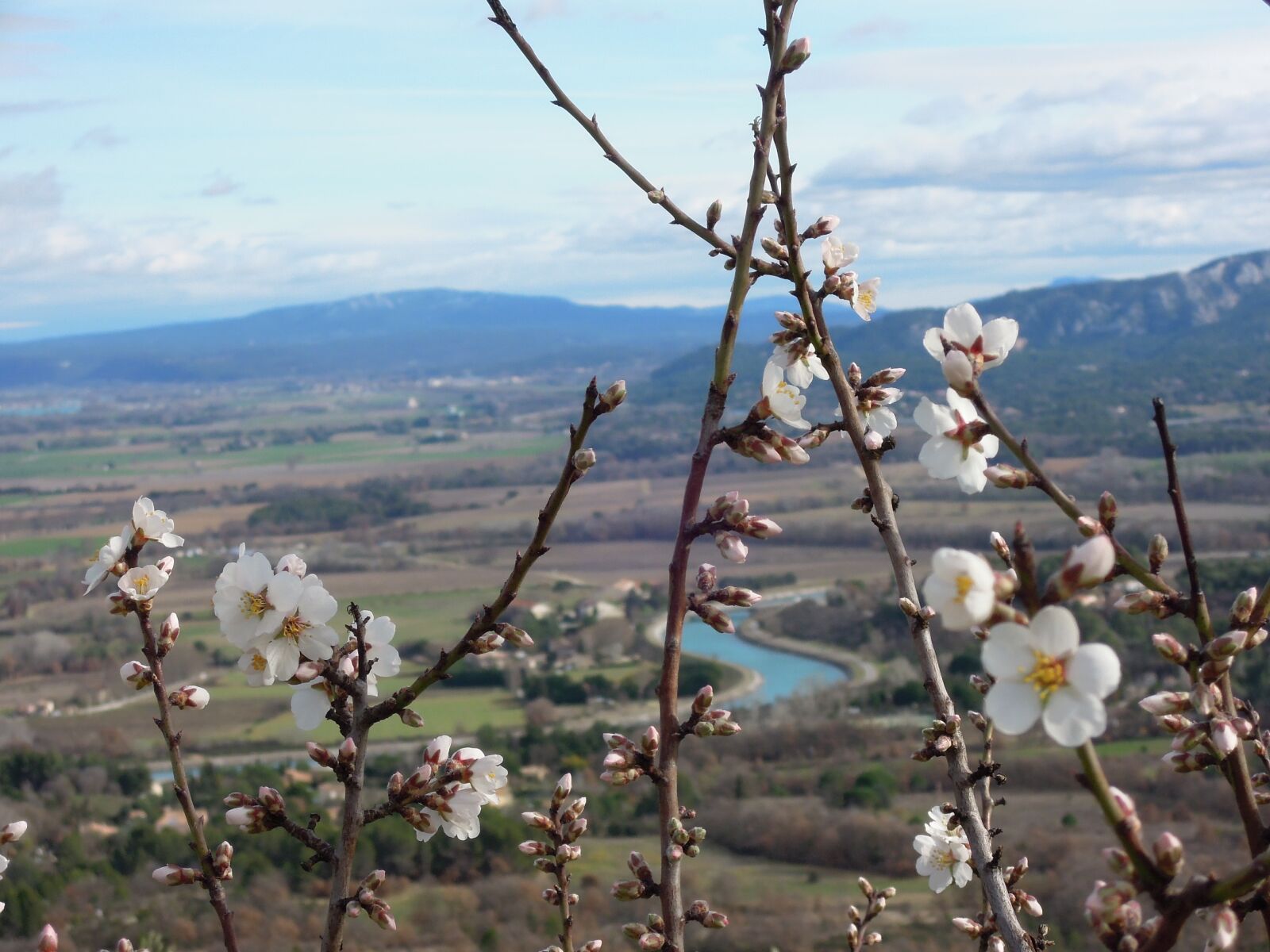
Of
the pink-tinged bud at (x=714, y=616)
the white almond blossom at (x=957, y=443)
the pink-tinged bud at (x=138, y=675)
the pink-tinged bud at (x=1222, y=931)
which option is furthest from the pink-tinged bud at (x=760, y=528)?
the pink-tinged bud at (x=138, y=675)

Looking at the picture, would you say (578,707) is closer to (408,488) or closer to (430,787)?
(430,787)

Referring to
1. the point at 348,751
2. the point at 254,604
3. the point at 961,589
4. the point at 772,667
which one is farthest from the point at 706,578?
the point at 772,667

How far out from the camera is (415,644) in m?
39.3

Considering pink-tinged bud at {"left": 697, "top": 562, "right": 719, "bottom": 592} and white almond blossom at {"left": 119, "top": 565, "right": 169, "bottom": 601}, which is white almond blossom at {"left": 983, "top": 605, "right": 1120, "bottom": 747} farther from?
white almond blossom at {"left": 119, "top": 565, "right": 169, "bottom": 601}

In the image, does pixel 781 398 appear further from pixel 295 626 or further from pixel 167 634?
pixel 167 634

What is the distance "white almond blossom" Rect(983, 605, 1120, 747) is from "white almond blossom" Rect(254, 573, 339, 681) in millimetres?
1199

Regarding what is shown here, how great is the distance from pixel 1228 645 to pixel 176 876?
5.96ft

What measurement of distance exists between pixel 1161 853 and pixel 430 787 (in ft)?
4.13

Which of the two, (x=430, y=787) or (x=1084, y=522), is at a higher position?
(x=1084, y=522)

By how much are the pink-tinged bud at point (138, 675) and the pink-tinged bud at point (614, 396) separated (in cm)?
116

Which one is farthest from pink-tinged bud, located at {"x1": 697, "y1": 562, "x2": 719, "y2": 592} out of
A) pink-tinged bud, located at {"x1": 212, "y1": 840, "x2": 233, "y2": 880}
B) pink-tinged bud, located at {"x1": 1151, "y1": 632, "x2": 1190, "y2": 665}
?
pink-tinged bud, located at {"x1": 212, "y1": 840, "x2": 233, "y2": 880}

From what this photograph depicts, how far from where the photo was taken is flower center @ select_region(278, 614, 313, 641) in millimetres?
2154

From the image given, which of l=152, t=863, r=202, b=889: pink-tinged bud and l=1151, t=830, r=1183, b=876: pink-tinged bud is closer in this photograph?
l=1151, t=830, r=1183, b=876: pink-tinged bud

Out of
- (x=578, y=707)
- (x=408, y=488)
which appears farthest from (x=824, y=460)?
(x=578, y=707)
